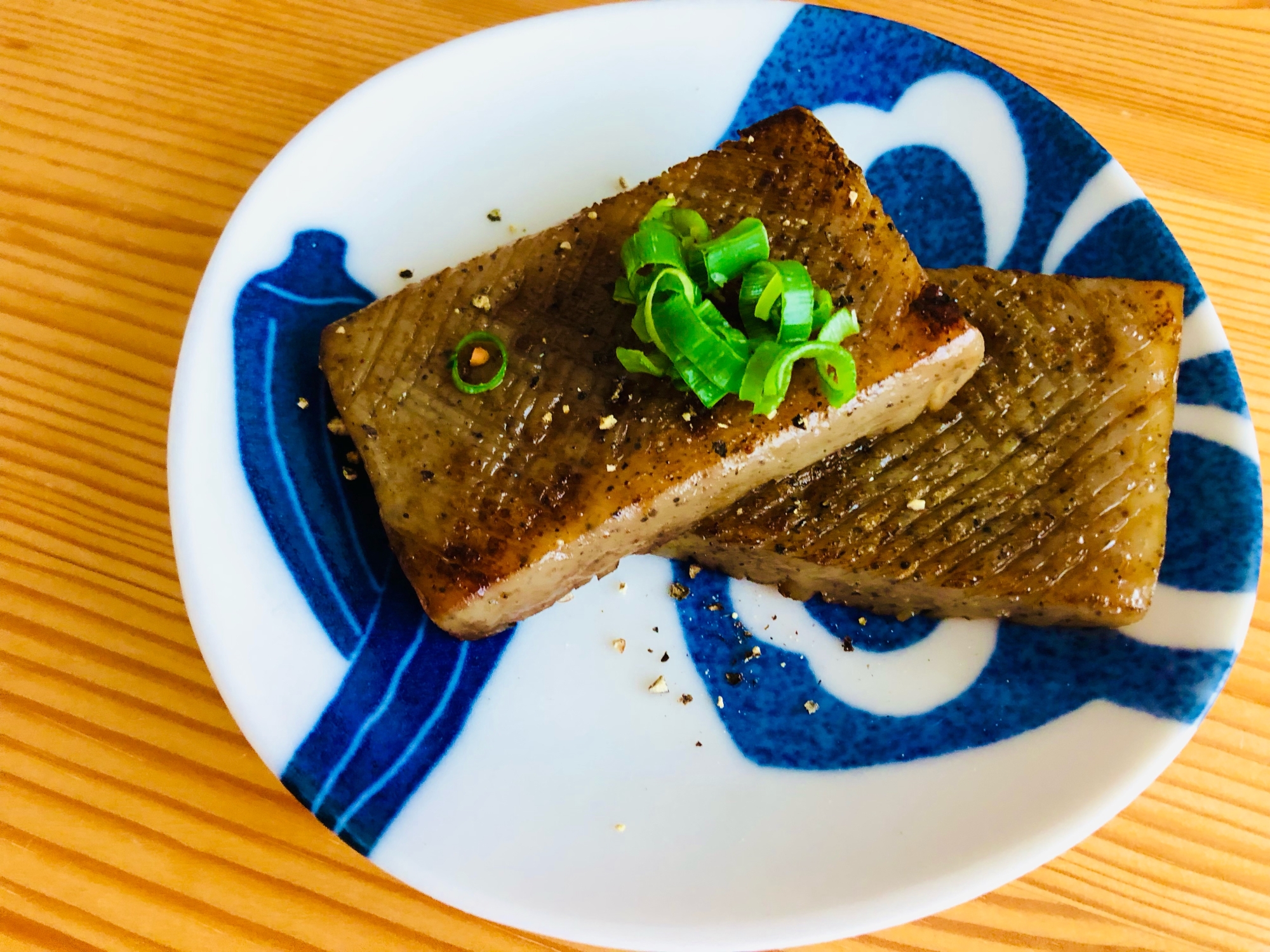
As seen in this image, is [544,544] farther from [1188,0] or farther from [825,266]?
[1188,0]

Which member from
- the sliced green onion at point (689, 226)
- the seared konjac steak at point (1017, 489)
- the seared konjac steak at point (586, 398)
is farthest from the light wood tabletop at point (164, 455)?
the sliced green onion at point (689, 226)

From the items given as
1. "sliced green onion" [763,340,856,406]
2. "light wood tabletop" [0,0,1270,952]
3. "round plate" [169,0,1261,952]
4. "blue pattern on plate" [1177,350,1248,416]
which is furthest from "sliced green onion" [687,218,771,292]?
"light wood tabletop" [0,0,1270,952]

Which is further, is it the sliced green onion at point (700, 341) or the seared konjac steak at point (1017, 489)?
the seared konjac steak at point (1017, 489)

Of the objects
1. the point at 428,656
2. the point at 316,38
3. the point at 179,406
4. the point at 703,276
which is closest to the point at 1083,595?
the point at 703,276

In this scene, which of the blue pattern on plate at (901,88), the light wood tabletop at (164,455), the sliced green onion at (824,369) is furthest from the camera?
the blue pattern on plate at (901,88)

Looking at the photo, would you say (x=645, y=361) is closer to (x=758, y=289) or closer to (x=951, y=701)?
(x=758, y=289)

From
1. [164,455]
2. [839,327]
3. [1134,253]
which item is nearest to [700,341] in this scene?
[839,327]

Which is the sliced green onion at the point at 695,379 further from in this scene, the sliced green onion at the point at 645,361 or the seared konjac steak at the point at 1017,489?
the seared konjac steak at the point at 1017,489

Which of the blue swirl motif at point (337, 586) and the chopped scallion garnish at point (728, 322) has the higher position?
the chopped scallion garnish at point (728, 322)

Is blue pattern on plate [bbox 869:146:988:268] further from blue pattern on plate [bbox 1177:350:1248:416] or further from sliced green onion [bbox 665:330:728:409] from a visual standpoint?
sliced green onion [bbox 665:330:728:409]
